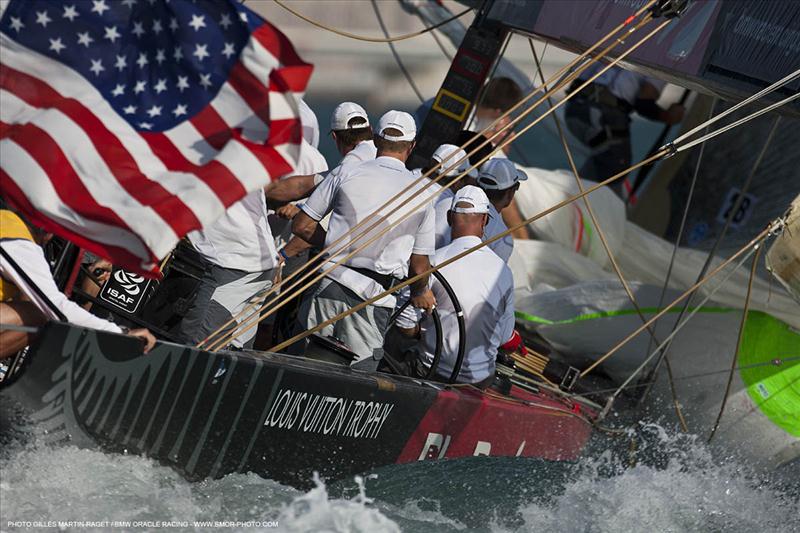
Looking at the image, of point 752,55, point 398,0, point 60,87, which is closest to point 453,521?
point 60,87

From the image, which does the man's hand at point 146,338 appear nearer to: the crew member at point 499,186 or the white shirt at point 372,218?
the white shirt at point 372,218

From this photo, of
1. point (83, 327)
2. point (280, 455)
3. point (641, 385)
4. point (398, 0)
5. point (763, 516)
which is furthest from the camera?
point (398, 0)

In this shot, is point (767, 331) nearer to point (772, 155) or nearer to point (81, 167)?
point (772, 155)

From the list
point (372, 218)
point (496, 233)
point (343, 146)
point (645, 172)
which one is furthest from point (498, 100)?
point (645, 172)

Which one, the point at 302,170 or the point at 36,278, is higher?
the point at 302,170

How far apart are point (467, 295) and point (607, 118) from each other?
6975 mm

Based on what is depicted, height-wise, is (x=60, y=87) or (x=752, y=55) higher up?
(x=752, y=55)

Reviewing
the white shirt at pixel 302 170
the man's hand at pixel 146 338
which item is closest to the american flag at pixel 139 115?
the man's hand at pixel 146 338

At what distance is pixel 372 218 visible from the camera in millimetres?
5199

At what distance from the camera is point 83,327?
12.4ft

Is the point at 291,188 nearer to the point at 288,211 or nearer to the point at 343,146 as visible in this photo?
the point at 288,211

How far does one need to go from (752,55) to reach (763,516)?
2373mm

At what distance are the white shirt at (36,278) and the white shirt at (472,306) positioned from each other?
1.92 meters

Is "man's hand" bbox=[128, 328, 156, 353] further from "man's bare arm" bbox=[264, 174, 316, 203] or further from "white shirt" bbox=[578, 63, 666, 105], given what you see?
"white shirt" bbox=[578, 63, 666, 105]
